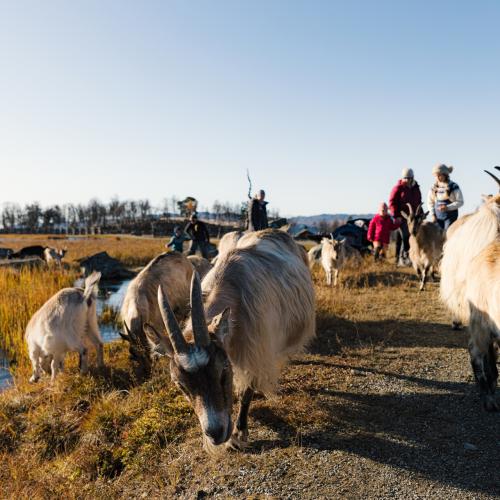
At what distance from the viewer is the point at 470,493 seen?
9.50 ft

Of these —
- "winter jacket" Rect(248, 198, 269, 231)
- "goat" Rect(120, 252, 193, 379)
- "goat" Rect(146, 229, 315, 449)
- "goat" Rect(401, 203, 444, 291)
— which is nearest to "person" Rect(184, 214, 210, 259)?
"winter jacket" Rect(248, 198, 269, 231)

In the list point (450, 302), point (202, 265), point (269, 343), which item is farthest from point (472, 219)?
point (202, 265)

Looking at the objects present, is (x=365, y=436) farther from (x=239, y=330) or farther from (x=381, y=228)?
(x=381, y=228)

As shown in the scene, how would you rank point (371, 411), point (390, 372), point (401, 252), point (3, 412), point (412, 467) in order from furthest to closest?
point (401, 252)
point (3, 412)
point (390, 372)
point (371, 411)
point (412, 467)

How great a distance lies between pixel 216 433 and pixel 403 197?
32.7ft

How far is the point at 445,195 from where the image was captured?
845 centimetres

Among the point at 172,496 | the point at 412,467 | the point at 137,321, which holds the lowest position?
the point at 172,496

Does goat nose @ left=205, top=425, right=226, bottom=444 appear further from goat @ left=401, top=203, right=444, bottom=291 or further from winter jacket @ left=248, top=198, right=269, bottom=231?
goat @ left=401, top=203, right=444, bottom=291

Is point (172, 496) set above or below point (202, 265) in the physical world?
below

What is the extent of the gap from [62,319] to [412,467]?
5.28 metres

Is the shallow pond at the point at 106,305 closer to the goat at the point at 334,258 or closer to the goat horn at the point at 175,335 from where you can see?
the goat at the point at 334,258

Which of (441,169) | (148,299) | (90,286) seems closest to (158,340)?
(148,299)

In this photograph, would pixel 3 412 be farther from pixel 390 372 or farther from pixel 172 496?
pixel 390 372

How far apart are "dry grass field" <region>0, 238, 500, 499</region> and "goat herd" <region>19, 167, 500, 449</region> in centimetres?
36
